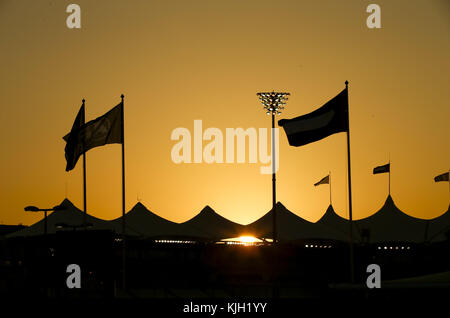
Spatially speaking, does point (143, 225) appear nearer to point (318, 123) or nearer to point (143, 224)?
point (143, 224)

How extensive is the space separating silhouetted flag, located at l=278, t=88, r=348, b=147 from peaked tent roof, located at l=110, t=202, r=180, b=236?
3305 centimetres

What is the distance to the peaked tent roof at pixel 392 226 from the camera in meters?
75.9

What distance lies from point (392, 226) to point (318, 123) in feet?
123

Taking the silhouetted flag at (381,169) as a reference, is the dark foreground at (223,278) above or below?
below

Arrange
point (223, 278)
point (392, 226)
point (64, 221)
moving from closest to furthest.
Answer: point (223, 278) → point (64, 221) → point (392, 226)

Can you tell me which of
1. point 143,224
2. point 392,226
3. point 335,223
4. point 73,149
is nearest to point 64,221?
point 143,224

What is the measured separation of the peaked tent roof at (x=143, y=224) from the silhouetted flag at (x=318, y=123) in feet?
108

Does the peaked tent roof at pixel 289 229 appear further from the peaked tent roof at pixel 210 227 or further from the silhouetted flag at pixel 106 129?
the silhouetted flag at pixel 106 129

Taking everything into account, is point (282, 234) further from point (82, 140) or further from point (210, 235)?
point (82, 140)

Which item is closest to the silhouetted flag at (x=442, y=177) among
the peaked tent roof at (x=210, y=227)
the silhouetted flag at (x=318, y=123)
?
the peaked tent roof at (x=210, y=227)

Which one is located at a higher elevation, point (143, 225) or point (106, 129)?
point (106, 129)

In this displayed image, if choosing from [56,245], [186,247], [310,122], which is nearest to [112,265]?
[56,245]

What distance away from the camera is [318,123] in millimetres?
41562
